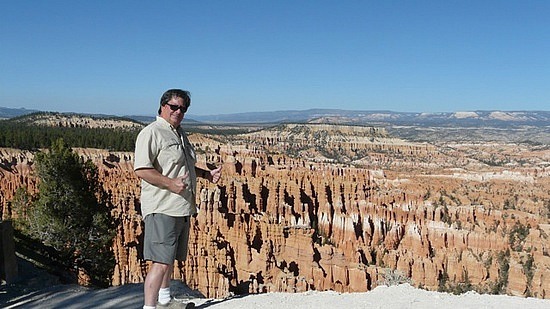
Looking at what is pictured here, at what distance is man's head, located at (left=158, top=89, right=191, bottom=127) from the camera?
4145 millimetres

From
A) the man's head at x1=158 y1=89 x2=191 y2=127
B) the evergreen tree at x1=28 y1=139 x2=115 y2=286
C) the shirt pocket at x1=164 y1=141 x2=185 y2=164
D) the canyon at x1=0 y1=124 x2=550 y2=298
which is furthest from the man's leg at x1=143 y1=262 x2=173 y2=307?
the canyon at x1=0 y1=124 x2=550 y2=298

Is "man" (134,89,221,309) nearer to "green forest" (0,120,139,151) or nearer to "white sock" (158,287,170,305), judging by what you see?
"white sock" (158,287,170,305)

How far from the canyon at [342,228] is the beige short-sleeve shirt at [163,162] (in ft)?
48.8

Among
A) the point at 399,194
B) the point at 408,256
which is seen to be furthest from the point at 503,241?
the point at 399,194

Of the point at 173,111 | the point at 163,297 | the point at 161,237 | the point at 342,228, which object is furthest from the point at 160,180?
the point at 342,228

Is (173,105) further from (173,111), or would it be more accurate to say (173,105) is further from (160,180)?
(160,180)

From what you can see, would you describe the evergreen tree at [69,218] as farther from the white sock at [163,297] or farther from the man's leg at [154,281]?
the man's leg at [154,281]

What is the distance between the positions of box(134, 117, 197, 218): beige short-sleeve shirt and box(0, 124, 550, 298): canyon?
586 inches

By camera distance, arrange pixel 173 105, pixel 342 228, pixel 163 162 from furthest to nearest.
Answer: pixel 342 228 < pixel 173 105 < pixel 163 162

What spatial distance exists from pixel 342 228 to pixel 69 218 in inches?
1116

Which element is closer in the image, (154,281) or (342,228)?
(154,281)

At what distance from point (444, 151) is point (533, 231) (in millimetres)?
79546

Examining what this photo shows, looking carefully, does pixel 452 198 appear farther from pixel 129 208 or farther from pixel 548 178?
pixel 129 208

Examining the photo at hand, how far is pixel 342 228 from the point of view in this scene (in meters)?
38.2
